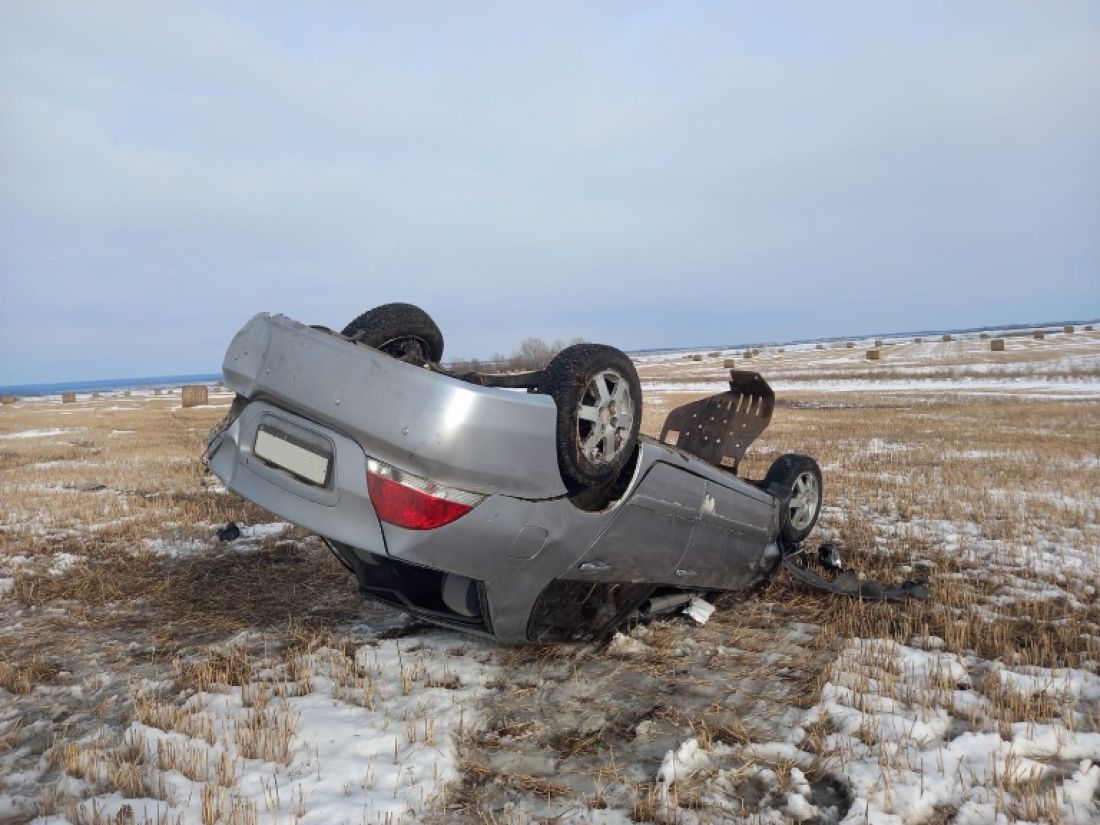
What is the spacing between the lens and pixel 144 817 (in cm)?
209

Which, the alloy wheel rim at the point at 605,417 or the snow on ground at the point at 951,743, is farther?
the alloy wheel rim at the point at 605,417

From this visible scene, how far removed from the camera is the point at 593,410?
2828mm

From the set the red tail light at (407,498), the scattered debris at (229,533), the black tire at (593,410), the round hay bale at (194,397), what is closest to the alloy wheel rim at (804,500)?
the black tire at (593,410)

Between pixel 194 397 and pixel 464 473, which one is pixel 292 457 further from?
pixel 194 397

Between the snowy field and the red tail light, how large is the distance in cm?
86

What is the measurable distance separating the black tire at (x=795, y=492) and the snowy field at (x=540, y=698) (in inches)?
17.9

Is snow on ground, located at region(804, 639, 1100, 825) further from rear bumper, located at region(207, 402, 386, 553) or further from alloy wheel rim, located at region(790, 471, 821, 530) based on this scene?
rear bumper, located at region(207, 402, 386, 553)

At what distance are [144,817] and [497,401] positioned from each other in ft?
5.62

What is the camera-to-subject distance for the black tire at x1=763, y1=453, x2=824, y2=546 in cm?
455

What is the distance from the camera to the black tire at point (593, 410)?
8.90ft

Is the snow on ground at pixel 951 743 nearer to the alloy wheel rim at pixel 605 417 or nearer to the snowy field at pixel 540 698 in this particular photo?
the snowy field at pixel 540 698

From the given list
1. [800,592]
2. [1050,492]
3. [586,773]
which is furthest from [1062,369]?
[586,773]

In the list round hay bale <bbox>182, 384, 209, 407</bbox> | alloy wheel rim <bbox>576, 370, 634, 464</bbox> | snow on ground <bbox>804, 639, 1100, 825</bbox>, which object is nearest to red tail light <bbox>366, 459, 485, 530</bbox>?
alloy wheel rim <bbox>576, 370, 634, 464</bbox>

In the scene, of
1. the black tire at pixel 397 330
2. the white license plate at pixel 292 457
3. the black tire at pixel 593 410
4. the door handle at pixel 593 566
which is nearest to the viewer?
the white license plate at pixel 292 457
